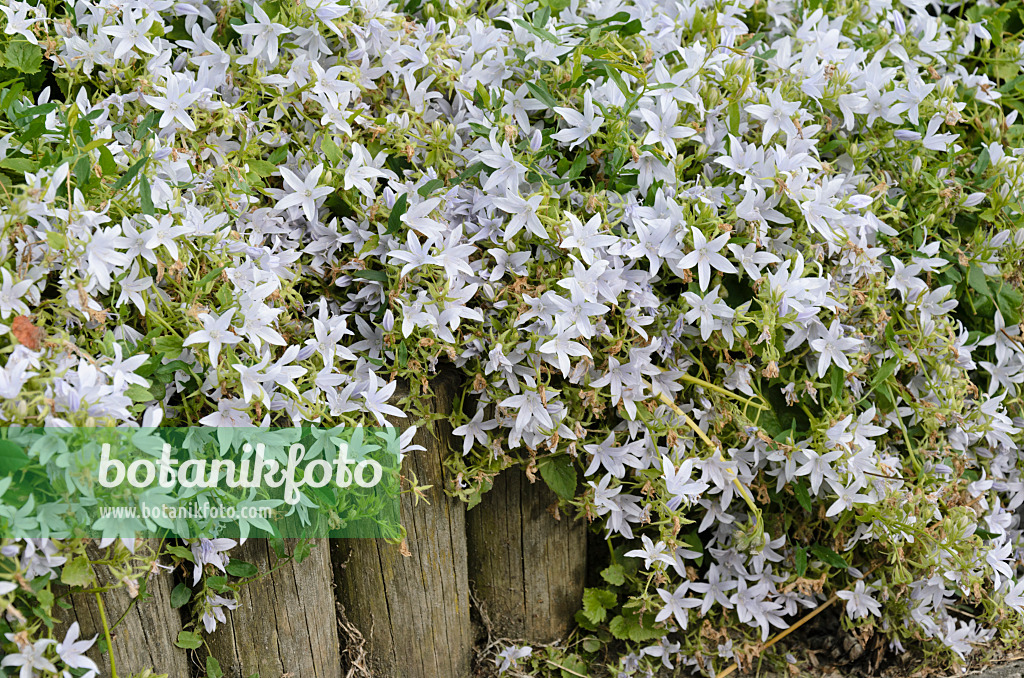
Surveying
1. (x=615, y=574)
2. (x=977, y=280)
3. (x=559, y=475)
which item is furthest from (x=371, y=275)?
(x=977, y=280)

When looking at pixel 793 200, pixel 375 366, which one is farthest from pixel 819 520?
pixel 375 366

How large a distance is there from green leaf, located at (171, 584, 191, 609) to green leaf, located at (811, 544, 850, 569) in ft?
6.03

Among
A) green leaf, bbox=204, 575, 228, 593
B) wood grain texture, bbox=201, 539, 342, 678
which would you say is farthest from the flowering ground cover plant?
wood grain texture, bbox=201, 539, 342, 678

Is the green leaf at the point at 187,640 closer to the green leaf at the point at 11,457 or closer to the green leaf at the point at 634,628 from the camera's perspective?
the green leaf at the point at 11,457

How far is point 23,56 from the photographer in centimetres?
209

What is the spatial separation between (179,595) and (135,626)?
0.12 metres

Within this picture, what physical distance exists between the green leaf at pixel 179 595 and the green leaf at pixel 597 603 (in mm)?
1227

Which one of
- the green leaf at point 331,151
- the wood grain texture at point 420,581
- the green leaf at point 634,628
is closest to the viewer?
the green leaf at point 331,151

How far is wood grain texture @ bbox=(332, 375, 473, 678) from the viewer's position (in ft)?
7.45

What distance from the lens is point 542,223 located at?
207cm

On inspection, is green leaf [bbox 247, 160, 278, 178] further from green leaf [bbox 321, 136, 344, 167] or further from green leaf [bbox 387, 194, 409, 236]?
green leaf [bbox 387, 194, 409, 236]

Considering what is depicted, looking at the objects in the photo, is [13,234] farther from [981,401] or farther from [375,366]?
[981,401]

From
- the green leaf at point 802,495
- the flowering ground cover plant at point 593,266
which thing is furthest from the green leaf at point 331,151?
the green leaf at point 802,495

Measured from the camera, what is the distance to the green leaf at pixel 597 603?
2.56m
